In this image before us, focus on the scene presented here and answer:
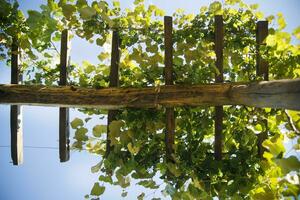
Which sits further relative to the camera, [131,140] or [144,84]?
[144,84]

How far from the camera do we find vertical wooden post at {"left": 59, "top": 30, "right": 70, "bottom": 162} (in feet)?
9.91

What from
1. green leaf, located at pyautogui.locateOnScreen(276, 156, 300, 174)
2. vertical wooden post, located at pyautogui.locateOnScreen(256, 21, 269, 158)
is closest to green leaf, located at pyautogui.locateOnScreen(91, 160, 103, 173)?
vertical wooden post, located at pyautogui.locateOnScreen(256, 21, 269, 158)

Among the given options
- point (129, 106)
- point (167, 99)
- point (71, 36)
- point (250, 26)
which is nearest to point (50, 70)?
point (71, 36)

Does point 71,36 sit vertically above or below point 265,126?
above

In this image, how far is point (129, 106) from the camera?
2812 mm

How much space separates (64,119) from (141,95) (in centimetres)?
74

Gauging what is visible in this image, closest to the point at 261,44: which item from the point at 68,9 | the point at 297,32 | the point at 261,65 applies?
the point at 261,65

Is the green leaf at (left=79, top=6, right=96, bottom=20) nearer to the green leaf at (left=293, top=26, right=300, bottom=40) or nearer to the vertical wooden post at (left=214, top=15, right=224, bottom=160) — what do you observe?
the vertical wooden post at (left=214, top=15, right=224, bottom=160)

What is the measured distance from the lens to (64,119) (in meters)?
3.05

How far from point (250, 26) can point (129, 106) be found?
1.39 m

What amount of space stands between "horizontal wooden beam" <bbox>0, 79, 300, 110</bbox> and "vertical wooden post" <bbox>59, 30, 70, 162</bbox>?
0.48 ft

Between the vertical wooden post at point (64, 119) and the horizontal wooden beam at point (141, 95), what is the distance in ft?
0.48

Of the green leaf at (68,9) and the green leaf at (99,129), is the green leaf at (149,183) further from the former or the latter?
the green leaf at (68,9)

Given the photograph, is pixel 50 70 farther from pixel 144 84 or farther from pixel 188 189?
pixel 188 189
